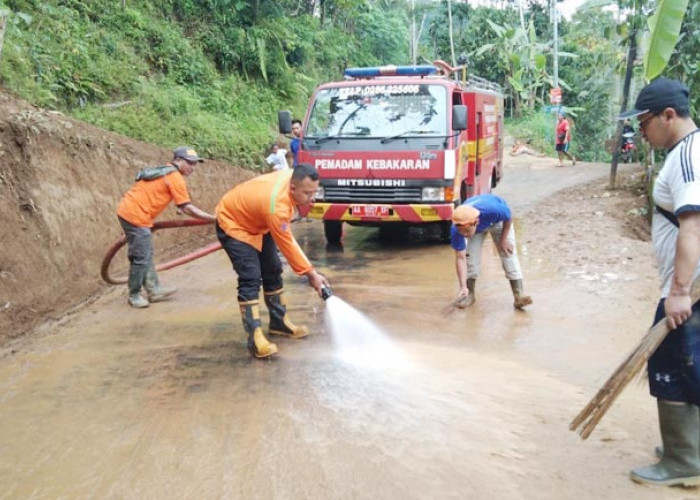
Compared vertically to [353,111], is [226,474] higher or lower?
lower

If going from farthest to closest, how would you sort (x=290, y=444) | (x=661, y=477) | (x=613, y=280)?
(x=613, y=280) → (x=290, y=444) → (x=661, y=477)

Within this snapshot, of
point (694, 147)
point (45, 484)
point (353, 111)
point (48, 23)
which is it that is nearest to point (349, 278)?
point (353, 111)

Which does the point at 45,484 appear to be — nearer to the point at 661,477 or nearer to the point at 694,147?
the point at 661,477

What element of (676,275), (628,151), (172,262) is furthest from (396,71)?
(628,151)

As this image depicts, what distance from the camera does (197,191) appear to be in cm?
1066

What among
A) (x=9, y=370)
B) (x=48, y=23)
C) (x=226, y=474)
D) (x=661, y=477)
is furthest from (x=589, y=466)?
(x=48, y=23)

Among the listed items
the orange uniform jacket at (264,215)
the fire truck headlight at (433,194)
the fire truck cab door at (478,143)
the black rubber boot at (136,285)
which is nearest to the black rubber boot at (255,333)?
the orange uniform jacket at (264,215)

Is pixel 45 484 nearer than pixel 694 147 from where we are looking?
No

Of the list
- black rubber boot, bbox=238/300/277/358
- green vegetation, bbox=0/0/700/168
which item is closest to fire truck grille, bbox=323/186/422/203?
black rubber boot, bbox=238/300/277/358

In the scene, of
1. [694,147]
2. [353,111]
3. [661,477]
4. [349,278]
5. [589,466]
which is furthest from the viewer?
[353,111]

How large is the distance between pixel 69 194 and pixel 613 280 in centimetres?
650

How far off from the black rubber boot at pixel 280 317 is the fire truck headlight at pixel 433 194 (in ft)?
10.9

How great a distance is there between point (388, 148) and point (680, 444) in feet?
19.3

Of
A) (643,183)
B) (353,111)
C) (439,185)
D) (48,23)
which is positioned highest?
(48,23)
